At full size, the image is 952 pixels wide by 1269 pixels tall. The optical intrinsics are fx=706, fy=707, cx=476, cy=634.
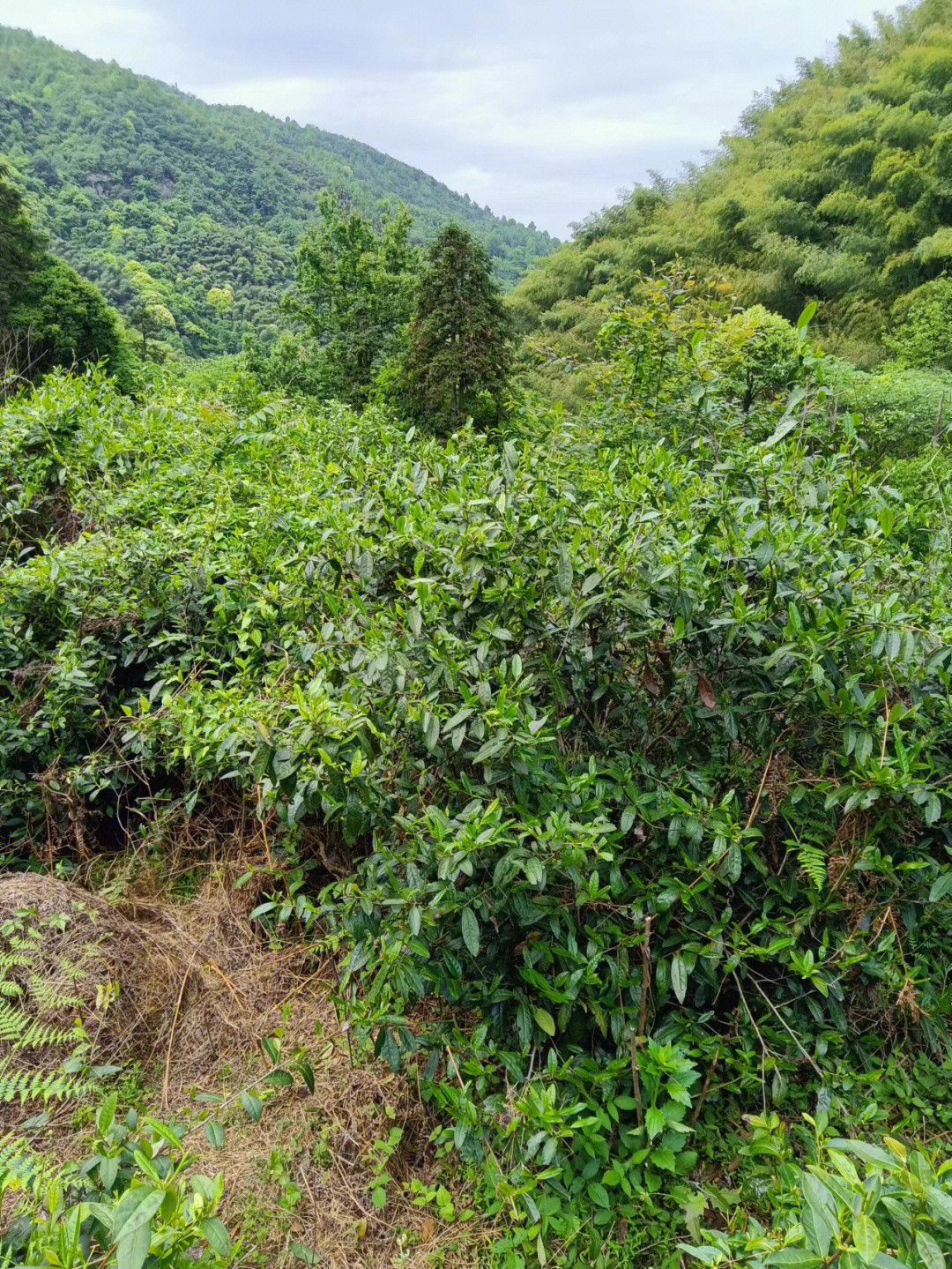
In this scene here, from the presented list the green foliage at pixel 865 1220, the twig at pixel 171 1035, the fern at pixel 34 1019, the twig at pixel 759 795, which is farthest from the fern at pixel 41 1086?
the twig at pixel 759 795

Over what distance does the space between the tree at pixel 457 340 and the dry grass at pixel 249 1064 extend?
6.07 metres

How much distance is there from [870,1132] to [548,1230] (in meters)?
0.74

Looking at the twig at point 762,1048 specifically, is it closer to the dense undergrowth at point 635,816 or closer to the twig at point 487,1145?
the dense undergrowth at point 635,816

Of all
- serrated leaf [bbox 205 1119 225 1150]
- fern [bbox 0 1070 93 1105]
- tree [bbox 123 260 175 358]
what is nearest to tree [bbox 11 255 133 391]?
tree [bbox 123 260 175 358]

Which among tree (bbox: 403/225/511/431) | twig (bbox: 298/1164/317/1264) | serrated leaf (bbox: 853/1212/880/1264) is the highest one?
tree (bbox: 403/225/511/431)

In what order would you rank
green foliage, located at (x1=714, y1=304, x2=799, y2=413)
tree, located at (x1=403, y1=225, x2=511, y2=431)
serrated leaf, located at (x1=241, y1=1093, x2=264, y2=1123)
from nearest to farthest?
1. serrated leaf, located at (x1=241, y1=1093, x2=264, y2=1123)
2. green foliage, located at (x1=714, y1=304, x2=799, y2=413)
3. tree, located at (x1=403, y1=225, x2=511, y2=431)

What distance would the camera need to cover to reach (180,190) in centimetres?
4578

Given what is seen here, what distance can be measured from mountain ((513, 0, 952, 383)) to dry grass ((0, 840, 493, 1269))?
35.1 ft

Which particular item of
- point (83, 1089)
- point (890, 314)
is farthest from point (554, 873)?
point (890, 314)

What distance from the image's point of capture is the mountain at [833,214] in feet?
45.5

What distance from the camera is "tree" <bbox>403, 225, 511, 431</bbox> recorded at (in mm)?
7402

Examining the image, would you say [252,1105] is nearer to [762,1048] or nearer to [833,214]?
[762,1048]

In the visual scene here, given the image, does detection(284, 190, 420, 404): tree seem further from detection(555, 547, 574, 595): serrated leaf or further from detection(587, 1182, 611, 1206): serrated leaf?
detection(587, 1182, 611, 1206): serrated leaf

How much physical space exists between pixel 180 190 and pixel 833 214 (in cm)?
4459
